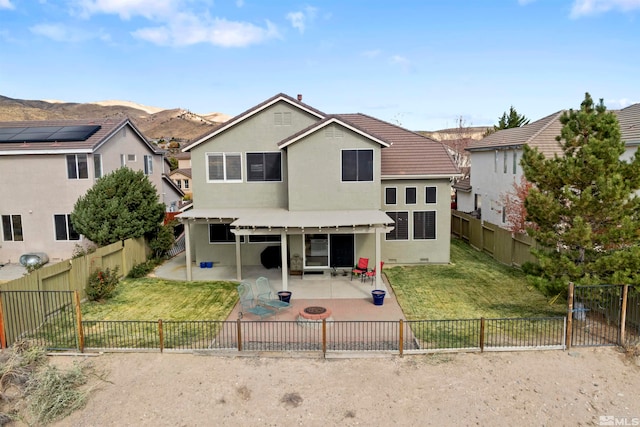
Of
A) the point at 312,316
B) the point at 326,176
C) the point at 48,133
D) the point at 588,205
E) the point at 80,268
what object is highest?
the point at 48,133

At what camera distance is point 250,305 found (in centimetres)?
1395

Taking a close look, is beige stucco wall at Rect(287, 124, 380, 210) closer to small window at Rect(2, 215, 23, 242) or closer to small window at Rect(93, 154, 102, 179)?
small window at Rect(93, 154, 102, 179)

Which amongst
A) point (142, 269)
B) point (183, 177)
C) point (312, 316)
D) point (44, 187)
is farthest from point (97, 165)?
point (183, 177)

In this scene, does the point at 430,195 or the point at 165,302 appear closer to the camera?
the point at 165,302

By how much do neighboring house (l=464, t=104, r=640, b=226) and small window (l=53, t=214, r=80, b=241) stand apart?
23097 millimetres

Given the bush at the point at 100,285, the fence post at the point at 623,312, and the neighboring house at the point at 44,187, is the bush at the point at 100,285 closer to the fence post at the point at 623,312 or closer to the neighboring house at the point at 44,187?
the neighboring house at the point at 44,187

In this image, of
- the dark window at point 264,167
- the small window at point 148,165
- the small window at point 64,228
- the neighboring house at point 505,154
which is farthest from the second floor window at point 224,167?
the neighboring house at point 505,154

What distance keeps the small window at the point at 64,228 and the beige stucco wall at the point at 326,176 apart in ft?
40.0

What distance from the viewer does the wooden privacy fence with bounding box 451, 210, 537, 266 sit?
746 inches

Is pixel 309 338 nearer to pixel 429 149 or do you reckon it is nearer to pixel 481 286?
pixel 481 286

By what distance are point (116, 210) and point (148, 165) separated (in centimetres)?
1048

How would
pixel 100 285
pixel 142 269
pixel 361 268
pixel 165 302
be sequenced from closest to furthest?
pixel 100 285 < pixel 165 302 < pixel 361 268 < pixel 142 269

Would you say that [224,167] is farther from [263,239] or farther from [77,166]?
[77,166]

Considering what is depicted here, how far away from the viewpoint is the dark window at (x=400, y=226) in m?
21.1
